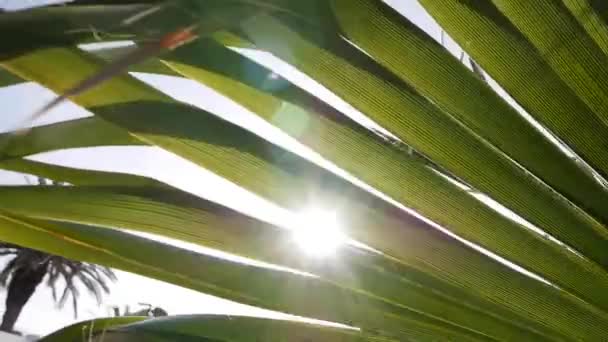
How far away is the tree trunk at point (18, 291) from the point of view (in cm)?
1563

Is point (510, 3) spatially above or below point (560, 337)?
above

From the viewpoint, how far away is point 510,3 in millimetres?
492

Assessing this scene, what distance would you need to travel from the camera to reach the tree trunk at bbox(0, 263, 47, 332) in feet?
51.3

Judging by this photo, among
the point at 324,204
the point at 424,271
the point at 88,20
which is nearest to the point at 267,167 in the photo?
the point at 324,204

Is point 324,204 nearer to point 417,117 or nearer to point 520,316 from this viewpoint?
point 417,117

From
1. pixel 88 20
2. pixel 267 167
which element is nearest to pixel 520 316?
pixel 267 167

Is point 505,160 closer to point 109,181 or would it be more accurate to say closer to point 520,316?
point 520,316

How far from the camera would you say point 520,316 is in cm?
66

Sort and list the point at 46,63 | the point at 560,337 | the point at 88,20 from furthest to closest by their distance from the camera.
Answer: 1. the point at 560,337
2. the point at 46,63
3. the point at 88,20

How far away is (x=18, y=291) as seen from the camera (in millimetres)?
16094

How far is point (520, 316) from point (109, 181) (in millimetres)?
423

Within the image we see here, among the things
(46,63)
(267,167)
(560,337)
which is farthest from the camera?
(560,337)

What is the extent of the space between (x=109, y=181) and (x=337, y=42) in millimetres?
267

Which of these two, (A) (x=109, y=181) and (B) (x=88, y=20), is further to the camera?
(A) (x=109, y=181)
